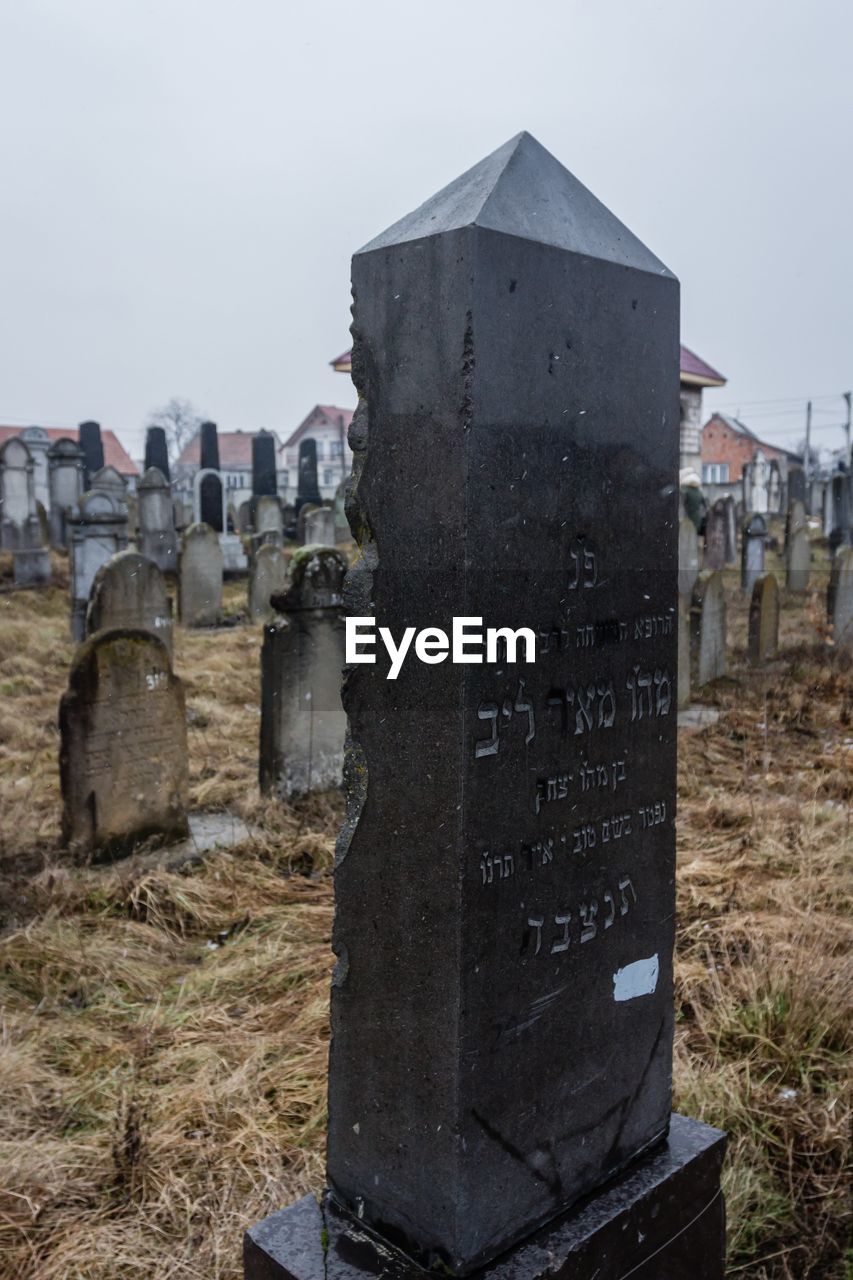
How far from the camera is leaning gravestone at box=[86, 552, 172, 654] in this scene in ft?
25.6

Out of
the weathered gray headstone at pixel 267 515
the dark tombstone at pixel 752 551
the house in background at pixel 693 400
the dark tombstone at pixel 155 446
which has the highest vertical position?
the house in background at pixel 693 400

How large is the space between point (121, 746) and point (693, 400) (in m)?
33.8

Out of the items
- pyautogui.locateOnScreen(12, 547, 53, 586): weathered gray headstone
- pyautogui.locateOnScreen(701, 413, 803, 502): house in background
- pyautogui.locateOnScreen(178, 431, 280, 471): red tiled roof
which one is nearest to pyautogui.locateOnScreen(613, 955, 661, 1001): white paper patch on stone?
pyautogui.locateOnScreen(12, 547, 53, 586): weathered gray headstone

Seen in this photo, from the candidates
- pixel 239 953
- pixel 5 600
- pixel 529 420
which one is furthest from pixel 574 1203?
pixel 5 600

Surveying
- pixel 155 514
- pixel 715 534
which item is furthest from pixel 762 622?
pixel 715 534

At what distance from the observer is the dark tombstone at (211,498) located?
20.4 metres

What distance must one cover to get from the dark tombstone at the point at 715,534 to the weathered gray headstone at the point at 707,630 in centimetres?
1042

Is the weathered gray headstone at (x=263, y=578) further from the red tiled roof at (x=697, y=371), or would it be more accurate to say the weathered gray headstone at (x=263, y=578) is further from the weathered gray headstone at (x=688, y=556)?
the red tiled roof at (x=697, y=371)

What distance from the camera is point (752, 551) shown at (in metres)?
17.0

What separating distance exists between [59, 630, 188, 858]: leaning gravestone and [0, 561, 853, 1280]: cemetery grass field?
0.67 ft

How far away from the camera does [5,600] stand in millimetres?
14000

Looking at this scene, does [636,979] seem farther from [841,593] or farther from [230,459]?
[230,459]

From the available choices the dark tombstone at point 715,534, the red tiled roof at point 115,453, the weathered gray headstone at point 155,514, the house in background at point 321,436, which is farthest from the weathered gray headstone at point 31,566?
the house in background at point 321,436

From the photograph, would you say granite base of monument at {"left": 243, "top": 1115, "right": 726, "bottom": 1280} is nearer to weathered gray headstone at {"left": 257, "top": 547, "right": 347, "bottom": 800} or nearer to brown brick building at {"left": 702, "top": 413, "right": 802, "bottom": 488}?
weathered gray headstone at {"left": 257, "top": 547, "right": 347, "bottom": 800}
